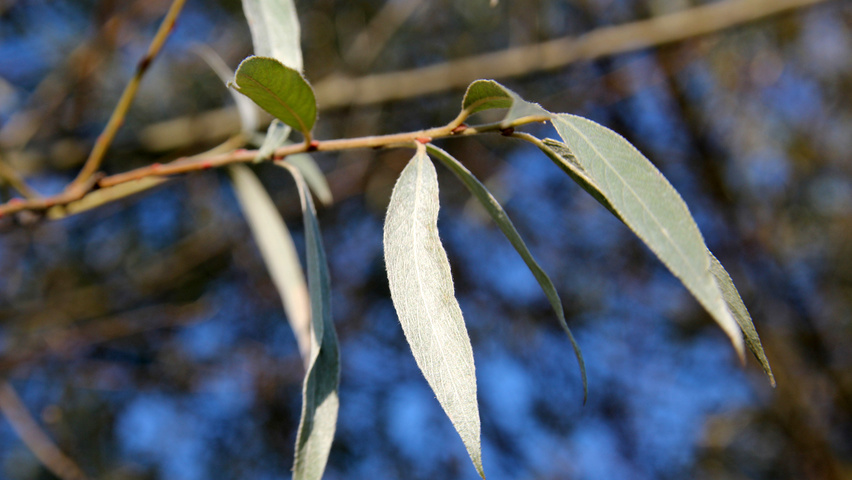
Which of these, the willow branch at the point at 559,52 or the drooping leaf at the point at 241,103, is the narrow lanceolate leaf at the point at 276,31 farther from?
the willow branch at the point at 559,52

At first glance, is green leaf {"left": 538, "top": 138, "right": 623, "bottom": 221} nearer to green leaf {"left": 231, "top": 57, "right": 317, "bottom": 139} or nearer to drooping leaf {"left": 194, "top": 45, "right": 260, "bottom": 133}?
green leaf {"left": 231, "top": 57, "right": 317, "bottom": 139}

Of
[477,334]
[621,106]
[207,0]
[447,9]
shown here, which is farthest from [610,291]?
[207,0]

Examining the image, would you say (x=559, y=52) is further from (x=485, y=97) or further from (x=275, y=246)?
(x=485, y=97)

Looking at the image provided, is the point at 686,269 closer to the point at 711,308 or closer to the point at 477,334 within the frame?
the point at 711,308

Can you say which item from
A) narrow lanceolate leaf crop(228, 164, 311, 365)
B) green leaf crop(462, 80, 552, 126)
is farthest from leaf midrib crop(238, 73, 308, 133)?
narrow lanceolate leaf crop(228, 164, 311, 365)

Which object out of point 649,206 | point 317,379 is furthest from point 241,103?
point 649,206
